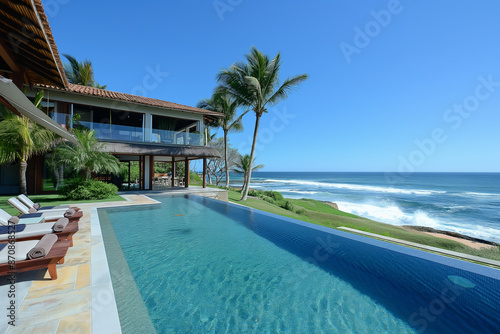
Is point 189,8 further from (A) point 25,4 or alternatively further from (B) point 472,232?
(B) point 472,232

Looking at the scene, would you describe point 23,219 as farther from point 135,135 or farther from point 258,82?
point 258,82

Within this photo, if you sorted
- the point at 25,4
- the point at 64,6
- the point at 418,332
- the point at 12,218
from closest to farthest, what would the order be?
the point at 418,332
the point at 25,4
the point at 12,218
the point at 64,6

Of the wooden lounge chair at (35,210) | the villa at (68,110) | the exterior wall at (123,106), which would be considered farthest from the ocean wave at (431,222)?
the wooden lounge chair at (35,210)

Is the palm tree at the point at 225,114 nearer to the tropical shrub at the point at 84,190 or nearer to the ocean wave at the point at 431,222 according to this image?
the tropical shrub at the point at 84,190

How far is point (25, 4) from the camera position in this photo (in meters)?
4.23

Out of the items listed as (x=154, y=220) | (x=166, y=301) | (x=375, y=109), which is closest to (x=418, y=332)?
(x=166, y=301)

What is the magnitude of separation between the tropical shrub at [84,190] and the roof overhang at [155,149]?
84.2 inches

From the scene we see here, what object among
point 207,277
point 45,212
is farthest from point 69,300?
point 45,212

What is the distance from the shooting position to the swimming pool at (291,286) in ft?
8.96

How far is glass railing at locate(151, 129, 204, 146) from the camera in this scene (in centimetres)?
1523

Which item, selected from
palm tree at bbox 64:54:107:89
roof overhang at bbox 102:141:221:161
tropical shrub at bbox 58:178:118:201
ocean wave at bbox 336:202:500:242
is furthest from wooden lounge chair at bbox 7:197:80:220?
palm tree at bbox 64:54:107:89

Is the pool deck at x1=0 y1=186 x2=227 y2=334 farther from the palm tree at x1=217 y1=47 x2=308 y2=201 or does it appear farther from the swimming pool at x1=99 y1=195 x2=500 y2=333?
the palm tree at x1=217 y1=47 x2=308 y2=201

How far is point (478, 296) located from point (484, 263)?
5.49ft

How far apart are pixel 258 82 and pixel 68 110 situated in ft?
36.9
